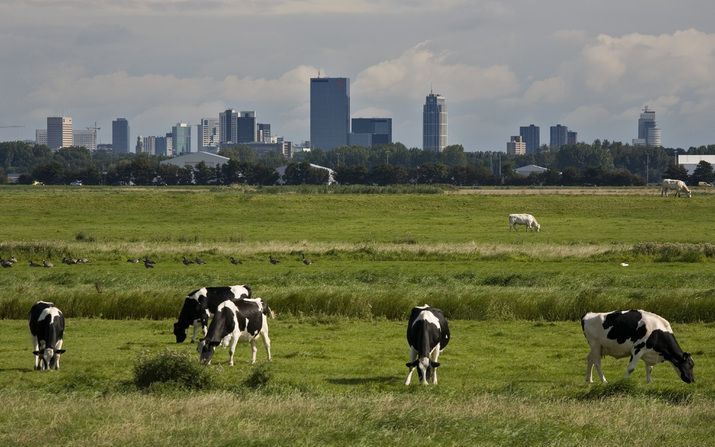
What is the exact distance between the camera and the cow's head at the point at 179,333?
102 feet

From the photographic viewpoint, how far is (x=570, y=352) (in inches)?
1152

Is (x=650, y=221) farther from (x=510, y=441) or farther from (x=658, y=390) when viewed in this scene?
(x=510, y=441)

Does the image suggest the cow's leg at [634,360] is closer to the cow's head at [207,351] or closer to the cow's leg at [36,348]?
the cow's head at [207,351]

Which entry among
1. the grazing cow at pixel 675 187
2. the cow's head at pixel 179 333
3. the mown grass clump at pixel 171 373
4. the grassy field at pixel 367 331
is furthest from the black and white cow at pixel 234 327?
the grazing cow at pixel 675 187

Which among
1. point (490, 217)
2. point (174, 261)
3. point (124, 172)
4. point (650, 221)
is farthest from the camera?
point (124, 172)

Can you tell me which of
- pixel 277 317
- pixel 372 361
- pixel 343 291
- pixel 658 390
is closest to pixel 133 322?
pixel 277 317

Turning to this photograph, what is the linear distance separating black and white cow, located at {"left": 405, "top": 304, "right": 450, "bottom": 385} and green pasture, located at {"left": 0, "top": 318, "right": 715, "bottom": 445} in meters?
0.55

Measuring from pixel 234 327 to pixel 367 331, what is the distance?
21.4 ft

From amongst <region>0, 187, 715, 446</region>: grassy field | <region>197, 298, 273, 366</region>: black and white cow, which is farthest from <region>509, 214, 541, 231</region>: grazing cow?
<region>197, 298, 273, 366</region>: black and white cow

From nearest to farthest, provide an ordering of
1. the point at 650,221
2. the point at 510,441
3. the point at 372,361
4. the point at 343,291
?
the point at 510,441, the point at 372,361, the point at 343,291, the point at 650,221

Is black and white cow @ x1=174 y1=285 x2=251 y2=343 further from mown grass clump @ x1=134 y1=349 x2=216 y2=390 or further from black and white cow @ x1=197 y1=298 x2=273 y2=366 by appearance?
mown grass clump @ x1=134 y1=349 x2=216 y2=390

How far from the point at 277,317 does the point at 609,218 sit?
5818cm

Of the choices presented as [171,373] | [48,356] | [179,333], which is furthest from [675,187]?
[171,373]

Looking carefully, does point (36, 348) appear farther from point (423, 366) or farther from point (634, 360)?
point (634, 360)
